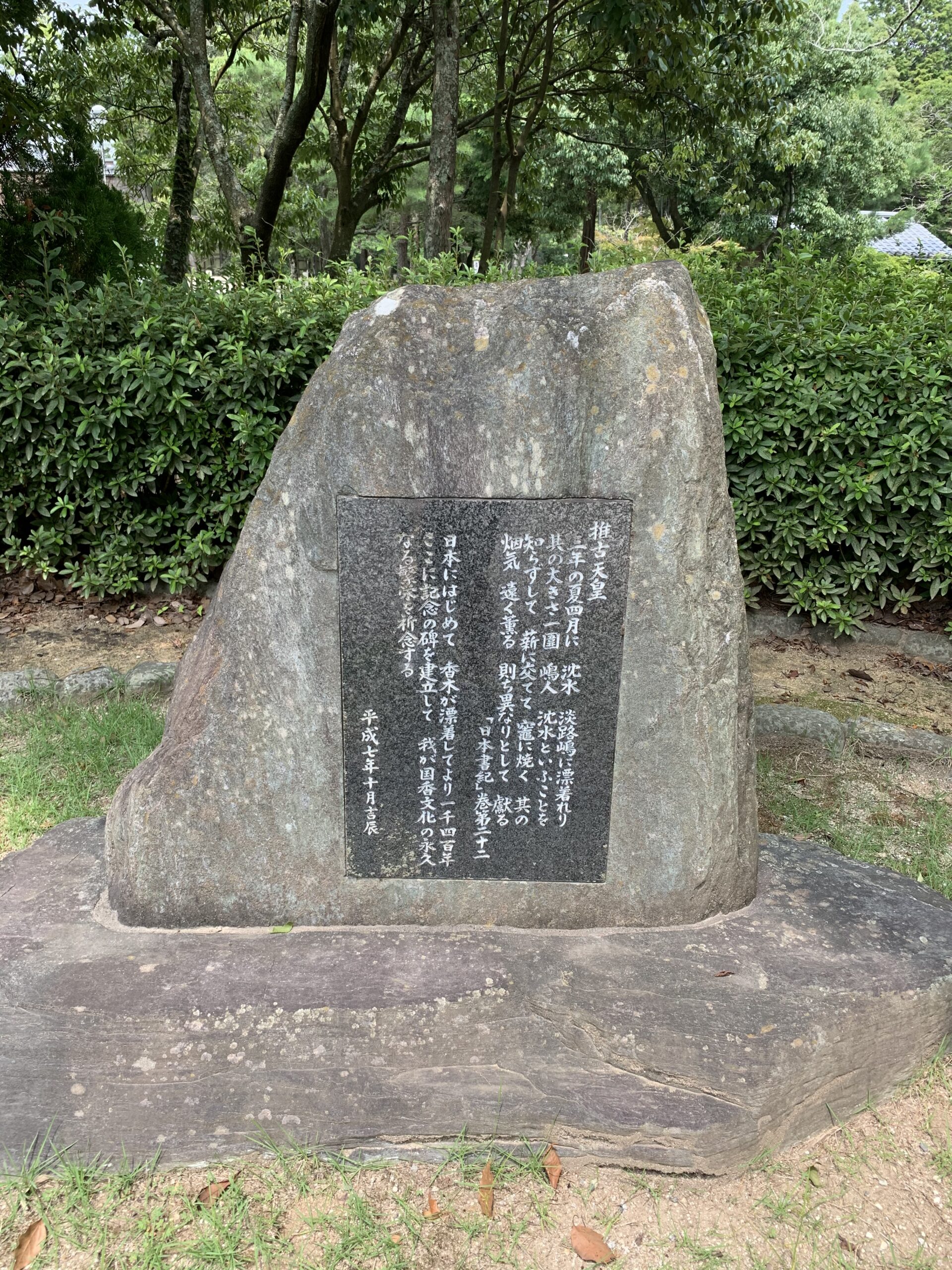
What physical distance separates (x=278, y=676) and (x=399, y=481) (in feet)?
2.20

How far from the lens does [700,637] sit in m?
2.46

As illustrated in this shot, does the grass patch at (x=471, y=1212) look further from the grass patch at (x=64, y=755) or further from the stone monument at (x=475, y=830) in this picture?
the grass patch at (x=64, y=755)

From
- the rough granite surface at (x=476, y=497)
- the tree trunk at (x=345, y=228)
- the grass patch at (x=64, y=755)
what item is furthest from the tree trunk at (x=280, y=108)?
the rough granite surface at (x=476, y=497)

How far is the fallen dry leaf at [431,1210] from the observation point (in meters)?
2.08

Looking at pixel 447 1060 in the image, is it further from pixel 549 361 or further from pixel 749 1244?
pixel 549 361

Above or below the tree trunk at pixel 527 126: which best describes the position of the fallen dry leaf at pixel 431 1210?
below

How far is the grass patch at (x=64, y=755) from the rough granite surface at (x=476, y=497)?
3.66 feet

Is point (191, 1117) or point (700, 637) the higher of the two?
point (700, 637)

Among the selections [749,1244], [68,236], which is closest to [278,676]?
[749,1244]

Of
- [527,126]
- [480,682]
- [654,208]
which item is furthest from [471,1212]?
[654,208]

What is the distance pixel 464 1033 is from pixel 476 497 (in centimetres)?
145

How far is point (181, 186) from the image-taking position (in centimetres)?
876

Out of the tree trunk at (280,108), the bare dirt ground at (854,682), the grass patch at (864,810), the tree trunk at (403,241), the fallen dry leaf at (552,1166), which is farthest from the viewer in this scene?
the tree trunk at (403,241)

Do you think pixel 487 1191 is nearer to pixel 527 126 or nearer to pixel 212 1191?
pixel 212 1191
